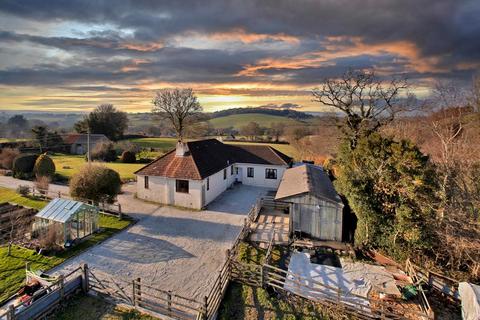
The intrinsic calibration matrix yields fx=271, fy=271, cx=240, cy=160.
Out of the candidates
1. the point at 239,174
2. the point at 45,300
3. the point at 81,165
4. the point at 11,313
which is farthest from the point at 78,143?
the point at 11,313

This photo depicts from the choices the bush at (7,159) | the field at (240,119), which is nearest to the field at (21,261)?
the bush at (7,159)

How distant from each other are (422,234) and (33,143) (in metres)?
62.4

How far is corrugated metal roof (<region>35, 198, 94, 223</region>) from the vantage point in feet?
48.0

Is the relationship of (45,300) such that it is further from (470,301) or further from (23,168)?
(23,168)

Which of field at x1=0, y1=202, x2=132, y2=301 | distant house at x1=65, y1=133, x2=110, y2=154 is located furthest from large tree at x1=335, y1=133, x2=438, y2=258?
distant house at x1=65, y1=133, x2=110, y2=154

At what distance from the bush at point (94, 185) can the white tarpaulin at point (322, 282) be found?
13619 millimetres

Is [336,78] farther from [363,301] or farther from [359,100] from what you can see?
[363,301]

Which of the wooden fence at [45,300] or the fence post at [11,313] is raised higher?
the fence post at [11,313]

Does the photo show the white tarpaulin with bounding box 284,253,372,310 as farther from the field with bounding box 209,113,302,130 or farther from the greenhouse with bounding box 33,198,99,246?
the field with bounding box 209,113,302,130

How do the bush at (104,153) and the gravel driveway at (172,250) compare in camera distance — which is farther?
the bush at (104,153)

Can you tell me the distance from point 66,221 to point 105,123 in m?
54.7

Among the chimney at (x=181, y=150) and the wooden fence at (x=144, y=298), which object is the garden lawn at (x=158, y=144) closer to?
the chimney at (x=181, y=150)

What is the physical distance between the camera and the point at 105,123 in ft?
206

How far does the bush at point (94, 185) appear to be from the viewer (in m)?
19.0
